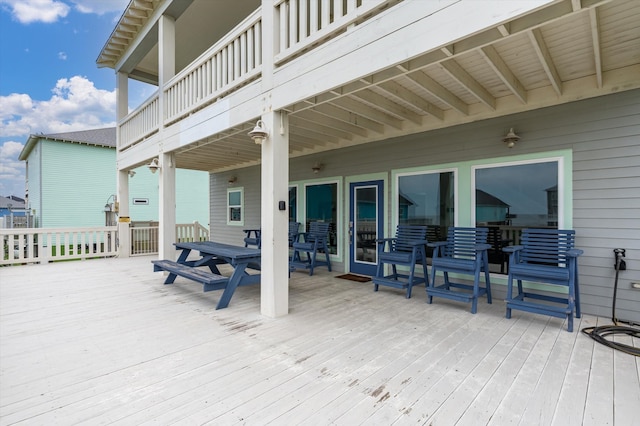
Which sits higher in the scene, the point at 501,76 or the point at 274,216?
the point at 501,76

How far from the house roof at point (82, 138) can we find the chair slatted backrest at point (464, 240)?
17.1 m

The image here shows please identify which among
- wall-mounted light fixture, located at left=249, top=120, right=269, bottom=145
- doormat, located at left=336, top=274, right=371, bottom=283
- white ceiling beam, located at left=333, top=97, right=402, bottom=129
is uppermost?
white ceiling beam, located at left=333, top=97, right=402, bottom=129

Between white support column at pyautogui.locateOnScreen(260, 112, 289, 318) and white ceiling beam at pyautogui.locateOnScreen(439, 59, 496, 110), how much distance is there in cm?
185

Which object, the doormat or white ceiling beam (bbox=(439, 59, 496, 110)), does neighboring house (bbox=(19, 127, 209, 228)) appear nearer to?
the doormat

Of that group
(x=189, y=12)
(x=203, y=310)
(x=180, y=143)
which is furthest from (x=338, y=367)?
(x=189, y=12)

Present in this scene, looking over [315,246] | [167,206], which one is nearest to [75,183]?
[167,206]

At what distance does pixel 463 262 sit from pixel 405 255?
862 millimetres

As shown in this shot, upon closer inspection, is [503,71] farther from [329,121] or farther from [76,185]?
[76,185]

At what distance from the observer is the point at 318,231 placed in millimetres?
6719

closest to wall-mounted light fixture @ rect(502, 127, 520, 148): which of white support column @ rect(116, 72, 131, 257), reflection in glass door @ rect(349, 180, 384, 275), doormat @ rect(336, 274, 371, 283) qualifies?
reflection in glass door @ rect(349, 180, 384, 275)

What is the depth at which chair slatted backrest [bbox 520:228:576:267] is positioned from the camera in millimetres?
3662

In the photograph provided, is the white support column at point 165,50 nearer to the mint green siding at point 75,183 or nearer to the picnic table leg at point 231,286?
the picnic table leg at point 231,286

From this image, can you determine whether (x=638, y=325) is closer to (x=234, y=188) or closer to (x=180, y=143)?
(x=180, y=143)

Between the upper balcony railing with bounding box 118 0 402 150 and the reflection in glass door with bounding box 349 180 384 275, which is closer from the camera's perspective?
the upper balcony railing with bounding box 118 0 402 150
